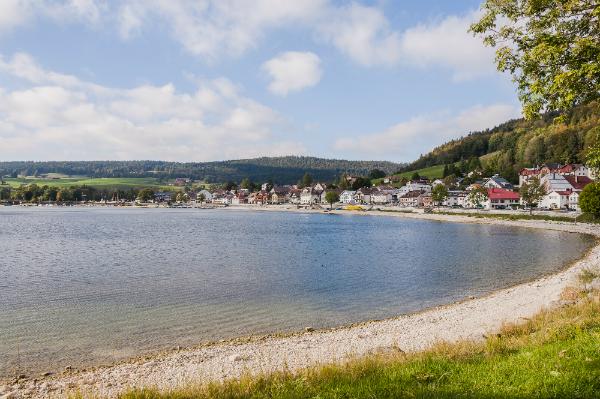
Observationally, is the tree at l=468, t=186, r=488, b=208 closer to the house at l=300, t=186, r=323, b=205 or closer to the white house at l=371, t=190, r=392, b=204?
the white house at l=371, t=190, r=392, b=204

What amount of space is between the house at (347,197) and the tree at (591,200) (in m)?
109

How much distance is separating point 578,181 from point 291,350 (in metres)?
121

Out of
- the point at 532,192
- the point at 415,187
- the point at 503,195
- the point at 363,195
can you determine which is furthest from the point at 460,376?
the point at 363,195

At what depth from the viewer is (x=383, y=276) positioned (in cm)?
2984

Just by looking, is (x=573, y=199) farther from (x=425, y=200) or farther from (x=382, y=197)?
(x=382, y=197)

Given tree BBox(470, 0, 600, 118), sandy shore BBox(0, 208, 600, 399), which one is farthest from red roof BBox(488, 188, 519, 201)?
tree BBox(470, 0, 600, 118)

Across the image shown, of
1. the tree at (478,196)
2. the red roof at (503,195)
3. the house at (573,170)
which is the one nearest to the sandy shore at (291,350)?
the tree at (478,196)

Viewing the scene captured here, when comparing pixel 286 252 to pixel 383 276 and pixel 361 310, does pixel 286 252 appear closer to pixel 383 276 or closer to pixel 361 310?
pixel 383 276

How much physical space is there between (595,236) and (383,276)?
36005 millimetres

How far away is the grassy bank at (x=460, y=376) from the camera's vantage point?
22.1 ft

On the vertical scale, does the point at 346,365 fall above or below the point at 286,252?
above

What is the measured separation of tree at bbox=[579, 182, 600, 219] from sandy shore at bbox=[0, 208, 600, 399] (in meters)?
50.0

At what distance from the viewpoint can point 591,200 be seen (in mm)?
64062

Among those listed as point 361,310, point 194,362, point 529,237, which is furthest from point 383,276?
point 529,237
